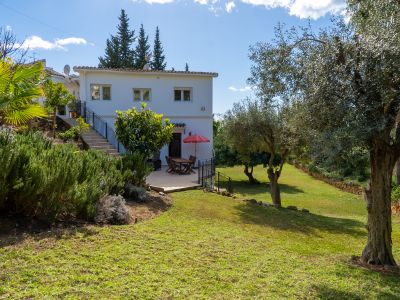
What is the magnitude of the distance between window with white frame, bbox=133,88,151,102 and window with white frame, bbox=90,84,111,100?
162 centimetres

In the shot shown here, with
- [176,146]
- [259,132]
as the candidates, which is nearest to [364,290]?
[259,132]

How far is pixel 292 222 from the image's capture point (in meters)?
10.5

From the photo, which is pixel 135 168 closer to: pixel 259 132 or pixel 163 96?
pixel 259 132

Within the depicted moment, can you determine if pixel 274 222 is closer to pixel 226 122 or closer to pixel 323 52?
pixel 323 52

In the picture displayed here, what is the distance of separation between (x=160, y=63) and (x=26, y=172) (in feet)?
153

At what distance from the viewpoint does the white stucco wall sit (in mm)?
21562

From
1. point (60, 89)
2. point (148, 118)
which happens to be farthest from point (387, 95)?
point (60, 89)

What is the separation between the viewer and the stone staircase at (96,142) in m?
18.0

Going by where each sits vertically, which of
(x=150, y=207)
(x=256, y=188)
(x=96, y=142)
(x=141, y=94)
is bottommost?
(x=256, y=188)

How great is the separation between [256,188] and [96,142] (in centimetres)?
1038

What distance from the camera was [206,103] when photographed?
912 inches

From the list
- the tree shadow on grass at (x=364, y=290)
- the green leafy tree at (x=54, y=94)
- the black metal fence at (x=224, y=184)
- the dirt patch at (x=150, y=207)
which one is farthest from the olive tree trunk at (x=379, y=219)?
the green leafy tree at (x=54, y=94)

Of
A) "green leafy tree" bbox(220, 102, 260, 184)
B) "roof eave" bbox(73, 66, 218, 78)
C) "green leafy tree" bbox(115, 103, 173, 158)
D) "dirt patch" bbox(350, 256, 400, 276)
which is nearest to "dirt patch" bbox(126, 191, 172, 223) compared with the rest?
"green leafy tree" bbox(115, 103, 173, 158)

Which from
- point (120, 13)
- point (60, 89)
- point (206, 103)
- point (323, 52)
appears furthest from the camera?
point (120, 13)
